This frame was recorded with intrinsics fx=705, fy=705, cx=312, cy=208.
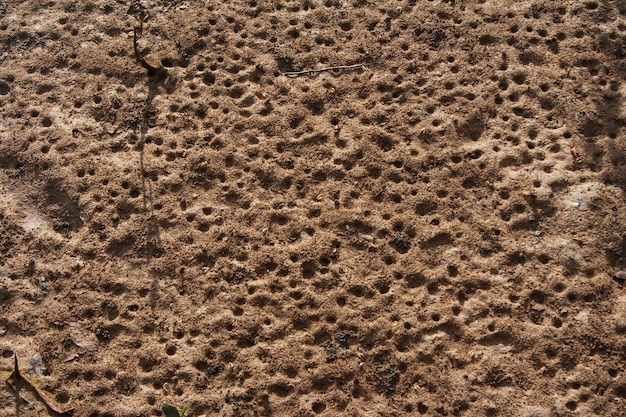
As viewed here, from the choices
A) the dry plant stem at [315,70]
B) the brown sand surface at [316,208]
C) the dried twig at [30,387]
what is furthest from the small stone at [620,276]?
the dried twig at [30,387]

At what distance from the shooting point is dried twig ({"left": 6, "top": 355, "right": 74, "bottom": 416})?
7.11 feet

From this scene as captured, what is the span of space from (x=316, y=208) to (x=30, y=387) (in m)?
1.07

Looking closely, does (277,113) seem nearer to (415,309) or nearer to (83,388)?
(415,309)

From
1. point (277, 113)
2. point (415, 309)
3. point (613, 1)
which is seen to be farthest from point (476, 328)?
point (613, 1)

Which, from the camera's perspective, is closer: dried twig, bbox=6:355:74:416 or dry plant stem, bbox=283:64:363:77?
dried twig, bbox=6:355:74:416

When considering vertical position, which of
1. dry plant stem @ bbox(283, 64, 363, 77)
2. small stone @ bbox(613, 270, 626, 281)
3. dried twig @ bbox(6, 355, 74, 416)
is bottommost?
dried twig @ bbox(6, 355, 74, 416)

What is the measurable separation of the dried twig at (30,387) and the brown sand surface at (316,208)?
0.02 meters

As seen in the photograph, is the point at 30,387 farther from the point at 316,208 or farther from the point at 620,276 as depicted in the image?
the point at 620,276

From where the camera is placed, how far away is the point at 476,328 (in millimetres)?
2199

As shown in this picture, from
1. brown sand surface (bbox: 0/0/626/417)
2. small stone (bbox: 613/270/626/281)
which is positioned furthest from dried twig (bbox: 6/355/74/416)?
small stone (bbox: 613/270/626/281)

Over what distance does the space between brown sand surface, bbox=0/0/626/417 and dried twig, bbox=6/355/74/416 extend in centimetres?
2

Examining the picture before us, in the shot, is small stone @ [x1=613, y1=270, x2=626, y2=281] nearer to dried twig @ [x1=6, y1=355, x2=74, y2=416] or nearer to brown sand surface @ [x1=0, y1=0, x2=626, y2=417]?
brown sand surface @ [x1=0, y1=0, x2=626, y2=417]

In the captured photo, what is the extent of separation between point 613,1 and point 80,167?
80.8 inches

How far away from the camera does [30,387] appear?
220cm
